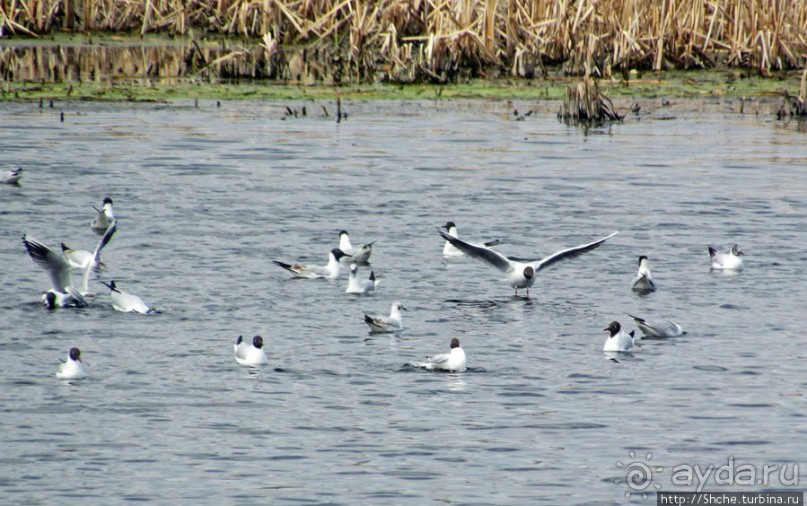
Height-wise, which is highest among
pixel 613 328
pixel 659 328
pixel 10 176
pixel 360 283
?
pixel 10 176

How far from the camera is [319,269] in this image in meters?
18.8

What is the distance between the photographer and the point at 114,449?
11.5 metres

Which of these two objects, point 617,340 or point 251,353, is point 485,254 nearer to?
point 617,340

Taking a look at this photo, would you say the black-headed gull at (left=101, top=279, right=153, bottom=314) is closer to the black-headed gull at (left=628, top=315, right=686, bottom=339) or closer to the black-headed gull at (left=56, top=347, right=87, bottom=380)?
the black-headed gull at (left=56, top=347, right=87, bottom=380)

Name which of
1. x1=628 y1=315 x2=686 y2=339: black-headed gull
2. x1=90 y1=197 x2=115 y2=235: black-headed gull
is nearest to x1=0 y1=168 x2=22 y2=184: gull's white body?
x1=90 y1=197 x2=115 y2=235: black-headed gull

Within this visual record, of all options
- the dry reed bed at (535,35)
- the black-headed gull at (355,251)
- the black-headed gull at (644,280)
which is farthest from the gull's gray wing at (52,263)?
the dry reed bed at (535,35)

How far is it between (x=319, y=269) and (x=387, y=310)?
2.05m

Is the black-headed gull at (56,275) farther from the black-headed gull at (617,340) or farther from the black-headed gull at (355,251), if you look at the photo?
the black-headed gull at (617,340)

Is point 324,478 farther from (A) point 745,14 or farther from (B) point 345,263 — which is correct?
(A) point 745,14

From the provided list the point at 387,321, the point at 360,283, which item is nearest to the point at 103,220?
the point at 360,283

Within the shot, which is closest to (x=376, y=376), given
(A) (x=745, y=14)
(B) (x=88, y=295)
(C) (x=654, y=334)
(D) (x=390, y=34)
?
(C) (x=654, y=334)

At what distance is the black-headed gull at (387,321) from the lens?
15.3 meters

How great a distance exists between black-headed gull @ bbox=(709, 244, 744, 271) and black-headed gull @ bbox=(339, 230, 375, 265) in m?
4.41

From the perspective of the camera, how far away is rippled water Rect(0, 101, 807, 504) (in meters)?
11.3
